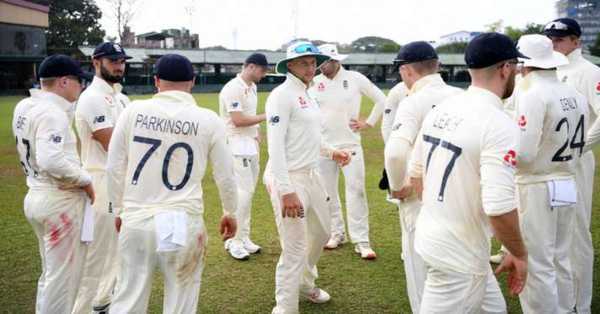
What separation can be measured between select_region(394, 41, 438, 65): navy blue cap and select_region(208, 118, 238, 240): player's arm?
1878 millimetres

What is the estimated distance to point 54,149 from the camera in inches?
175

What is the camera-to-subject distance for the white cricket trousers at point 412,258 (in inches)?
186

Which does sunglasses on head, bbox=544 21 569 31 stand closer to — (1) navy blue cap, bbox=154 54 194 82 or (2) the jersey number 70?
(1) navy blue cap, bbox=154 54 194 82

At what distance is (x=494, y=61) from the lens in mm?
3152

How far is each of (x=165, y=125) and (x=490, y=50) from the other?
227cm

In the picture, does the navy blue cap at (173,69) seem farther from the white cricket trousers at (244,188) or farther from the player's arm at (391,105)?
the player's arm at (391,105)

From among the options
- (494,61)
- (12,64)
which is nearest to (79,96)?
(494,61)

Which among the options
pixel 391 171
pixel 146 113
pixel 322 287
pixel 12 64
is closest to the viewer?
pixel 146 113

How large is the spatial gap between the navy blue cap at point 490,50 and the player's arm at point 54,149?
11.0 ft

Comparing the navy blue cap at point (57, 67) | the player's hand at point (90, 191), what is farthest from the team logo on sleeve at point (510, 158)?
the navy blue cap at point (57, 67)

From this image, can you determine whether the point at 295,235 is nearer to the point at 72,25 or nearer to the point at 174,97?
the point at 174,97

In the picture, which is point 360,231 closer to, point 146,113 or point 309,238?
point 309,238

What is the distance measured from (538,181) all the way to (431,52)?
57.8 inches

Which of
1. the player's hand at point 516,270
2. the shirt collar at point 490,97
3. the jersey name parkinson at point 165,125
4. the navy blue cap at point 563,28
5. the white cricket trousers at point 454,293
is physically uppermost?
the navy blue cap at point 563,28
